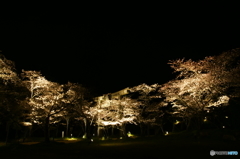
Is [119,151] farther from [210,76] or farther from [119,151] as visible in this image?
[210,76]

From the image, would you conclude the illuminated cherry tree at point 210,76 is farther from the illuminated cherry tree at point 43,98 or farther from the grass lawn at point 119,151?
the illuminated cherry tree at point 43,98

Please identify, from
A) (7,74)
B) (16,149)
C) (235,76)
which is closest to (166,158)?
(235,76)

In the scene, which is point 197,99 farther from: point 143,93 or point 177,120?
point 177,120

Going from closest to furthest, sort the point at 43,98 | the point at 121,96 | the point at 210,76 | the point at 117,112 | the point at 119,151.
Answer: the point at 119,151, the point at 210,76, the point at 43,98, the point at 117,112, the point at 121,96

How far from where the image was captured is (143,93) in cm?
3112

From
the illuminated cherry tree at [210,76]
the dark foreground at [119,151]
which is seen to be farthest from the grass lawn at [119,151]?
the illuminated cherry tree at [210,76]

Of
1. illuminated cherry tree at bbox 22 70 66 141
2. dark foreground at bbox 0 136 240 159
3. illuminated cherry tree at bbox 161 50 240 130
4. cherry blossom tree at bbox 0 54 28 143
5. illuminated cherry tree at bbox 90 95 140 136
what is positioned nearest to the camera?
dark foreground at bbox 0 136 240 159

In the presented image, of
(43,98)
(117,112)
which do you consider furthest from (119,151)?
(117,112)

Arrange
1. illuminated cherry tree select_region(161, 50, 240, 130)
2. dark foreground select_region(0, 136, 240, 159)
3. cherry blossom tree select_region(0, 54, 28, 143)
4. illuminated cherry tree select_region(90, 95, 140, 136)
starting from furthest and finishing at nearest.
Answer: illuminated cherry tree select_region(90, 95, 140, 136) → illuminated cherry tree select_region(161, 50, 240, 130) → cherry blossom tree select_region(0, 54, 28, 143) → dark foreground select_region(0, 136, 240, 159)

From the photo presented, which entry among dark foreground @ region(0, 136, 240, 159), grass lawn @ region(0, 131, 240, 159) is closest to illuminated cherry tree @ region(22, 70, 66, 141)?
grass lawn @ region(0, 131, 240, 159)

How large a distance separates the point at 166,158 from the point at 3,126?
30.5 meters

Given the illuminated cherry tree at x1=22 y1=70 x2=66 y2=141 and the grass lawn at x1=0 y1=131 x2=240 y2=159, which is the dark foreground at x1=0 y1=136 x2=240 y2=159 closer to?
the grass lawn at x1=0 y1=131 x2=240 y2=159

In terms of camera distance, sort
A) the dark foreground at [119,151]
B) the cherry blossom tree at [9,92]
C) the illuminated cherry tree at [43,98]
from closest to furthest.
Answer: the dark foreground at [119,151] → the cherry blossom tree at [9,92] → the illuminated cherry tree at [43,98]

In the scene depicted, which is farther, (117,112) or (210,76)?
(117,112)
